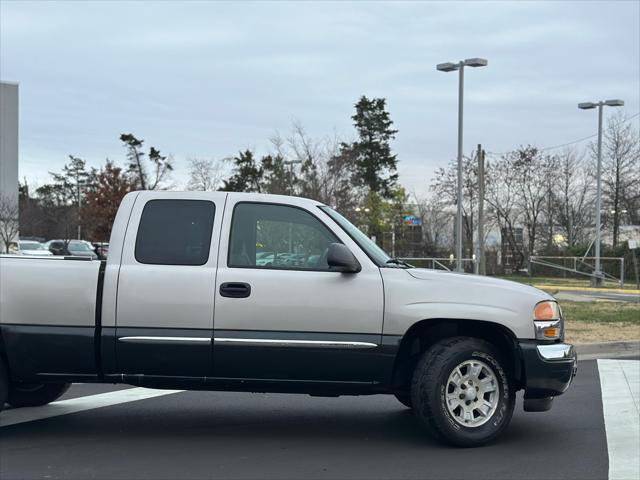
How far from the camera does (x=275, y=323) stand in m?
6.61

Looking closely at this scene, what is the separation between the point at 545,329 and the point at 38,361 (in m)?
3.97

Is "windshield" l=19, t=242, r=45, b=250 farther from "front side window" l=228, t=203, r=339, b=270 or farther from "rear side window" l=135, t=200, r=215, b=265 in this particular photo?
"front side window" l=228, t=203, r=339, b=270

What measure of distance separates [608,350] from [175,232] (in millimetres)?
8372

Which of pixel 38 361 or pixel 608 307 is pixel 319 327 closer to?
pixel 38 361

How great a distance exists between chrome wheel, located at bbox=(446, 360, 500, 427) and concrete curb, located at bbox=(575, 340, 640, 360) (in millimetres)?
6180

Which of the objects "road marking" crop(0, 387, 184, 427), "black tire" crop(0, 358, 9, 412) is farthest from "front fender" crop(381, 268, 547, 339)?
"road marking" crop(0, 387, 184, 427)

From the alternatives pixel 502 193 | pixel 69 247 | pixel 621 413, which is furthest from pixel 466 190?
pixel 621 413

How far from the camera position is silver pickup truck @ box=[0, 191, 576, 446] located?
21.7 ft

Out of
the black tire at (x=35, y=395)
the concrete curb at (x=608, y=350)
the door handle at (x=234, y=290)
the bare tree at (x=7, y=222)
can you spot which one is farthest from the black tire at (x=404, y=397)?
the bare tree at (x=7, y=222)

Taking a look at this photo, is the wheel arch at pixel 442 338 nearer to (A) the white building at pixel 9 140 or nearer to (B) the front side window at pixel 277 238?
(B) the front side window at pixel 277 238

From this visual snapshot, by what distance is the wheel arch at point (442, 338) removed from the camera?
6.77m

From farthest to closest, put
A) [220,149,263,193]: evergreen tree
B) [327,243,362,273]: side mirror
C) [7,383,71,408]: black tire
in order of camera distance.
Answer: [220,149,263,193]: evergreen tree, [7,383,71,408]: black tire, [327,243,362,273]: side mirror

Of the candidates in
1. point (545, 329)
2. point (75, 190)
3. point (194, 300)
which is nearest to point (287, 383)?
point (194, 300)

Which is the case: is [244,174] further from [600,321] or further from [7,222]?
[600,321]
